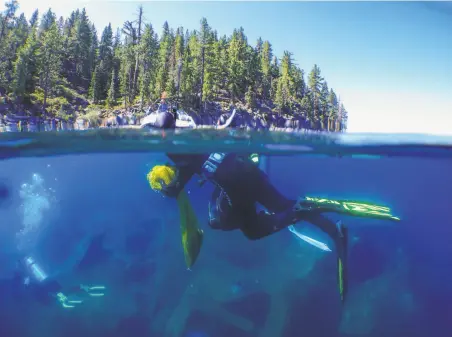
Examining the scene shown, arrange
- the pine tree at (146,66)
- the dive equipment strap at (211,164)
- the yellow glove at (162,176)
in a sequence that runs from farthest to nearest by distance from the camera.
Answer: the pine tree at (146,66), the dive equipment strap at (211,164), the yellow glove at (162,176)

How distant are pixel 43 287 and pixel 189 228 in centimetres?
371

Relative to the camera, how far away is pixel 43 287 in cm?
839

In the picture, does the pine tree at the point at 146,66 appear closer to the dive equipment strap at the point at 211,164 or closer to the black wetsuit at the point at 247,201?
the dive equipment strap at the point at 211,164

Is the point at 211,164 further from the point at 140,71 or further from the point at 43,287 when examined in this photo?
the point at 140,71

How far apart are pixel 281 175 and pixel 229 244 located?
330 cm

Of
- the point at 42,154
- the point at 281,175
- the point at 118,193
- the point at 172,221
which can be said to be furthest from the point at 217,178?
the point at 42,154

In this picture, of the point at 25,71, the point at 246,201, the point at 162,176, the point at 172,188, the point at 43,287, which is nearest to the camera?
the point at 162,176

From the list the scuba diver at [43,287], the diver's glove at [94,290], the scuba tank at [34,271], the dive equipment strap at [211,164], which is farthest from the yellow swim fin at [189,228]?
the scuba tank at [34,271]

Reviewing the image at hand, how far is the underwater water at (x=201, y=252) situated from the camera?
27.8 ft

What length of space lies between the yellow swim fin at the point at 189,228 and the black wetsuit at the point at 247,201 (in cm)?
32

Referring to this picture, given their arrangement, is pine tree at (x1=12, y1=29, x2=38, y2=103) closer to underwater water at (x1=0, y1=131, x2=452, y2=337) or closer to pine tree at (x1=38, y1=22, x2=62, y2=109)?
pine tree at (x1=38, y1=22, x2=62, y2=109)

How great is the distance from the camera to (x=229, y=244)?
33.6 feet

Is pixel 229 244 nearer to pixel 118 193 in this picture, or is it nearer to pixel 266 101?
pixel 118 193

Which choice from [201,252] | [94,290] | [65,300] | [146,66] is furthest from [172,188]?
[146,66]
